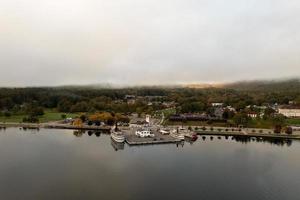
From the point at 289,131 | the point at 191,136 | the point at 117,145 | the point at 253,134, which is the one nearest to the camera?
the point at 117,145

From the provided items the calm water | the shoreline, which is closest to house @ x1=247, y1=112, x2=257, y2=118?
the shoreline

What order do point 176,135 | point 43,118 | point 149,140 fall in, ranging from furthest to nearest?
point 43,118 → point 176,135 → point 149,140

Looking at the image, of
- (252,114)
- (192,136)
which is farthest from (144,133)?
(252,114)

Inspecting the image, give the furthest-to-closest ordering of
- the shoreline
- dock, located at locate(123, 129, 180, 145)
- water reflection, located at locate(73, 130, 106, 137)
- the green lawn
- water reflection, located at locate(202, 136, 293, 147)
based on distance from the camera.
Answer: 1. the green lawn
2. water reflection, located at locate(73, 130, 106, 137)
3. the shoreline
4. water reflection, located at locate(202, 136, 293, 147)
5. dock, located at locate(123, 129, 180, 145)

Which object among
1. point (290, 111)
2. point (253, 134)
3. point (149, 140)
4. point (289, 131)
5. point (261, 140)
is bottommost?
point (261, 140)

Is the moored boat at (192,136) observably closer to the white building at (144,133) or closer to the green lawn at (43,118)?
the white building at (144,133)

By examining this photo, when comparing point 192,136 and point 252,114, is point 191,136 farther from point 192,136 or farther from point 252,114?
point 252,114

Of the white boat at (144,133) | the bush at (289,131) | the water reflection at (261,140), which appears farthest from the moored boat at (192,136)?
the bush at (289,131)

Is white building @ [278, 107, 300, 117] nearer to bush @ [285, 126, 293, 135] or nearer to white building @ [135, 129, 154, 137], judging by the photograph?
bush @ [285, 126, 293, 135]

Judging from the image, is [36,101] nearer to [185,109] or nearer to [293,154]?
[185,109]
